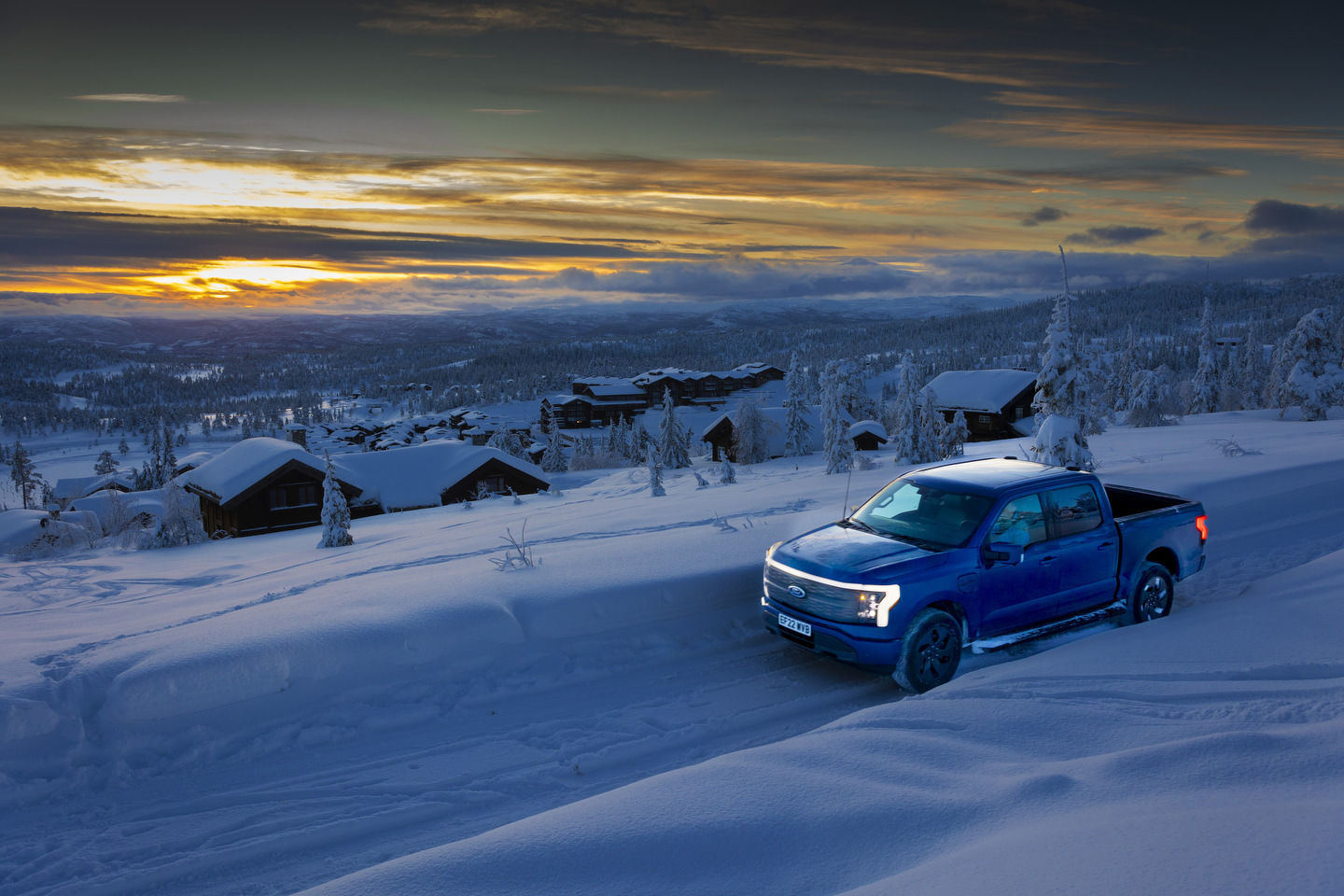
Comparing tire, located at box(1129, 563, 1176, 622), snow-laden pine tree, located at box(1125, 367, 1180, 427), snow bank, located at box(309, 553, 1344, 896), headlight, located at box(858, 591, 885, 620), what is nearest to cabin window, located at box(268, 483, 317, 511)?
headlight, located at box(858, 591, 885, 620)

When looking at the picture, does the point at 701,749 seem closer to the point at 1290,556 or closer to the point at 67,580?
the point at 1290,556

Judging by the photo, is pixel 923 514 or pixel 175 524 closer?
pixel 923 514

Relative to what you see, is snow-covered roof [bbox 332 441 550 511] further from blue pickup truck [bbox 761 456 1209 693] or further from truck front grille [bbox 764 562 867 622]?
truck front grille [bbox 764 562 867 622]

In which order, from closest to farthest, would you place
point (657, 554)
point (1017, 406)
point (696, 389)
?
point (657, 554) < point (1017, 406) < point (696, 389)

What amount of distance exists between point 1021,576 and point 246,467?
33.3 meters

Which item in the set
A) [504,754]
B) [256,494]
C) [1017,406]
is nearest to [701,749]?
[504,754]

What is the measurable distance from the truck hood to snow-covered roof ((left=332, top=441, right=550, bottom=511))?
102ft

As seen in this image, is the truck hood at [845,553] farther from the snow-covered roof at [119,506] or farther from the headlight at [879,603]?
the snow-covered roof at [119,506]

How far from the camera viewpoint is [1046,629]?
805 cm

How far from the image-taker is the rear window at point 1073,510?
8.25 meters

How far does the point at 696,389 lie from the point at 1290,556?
121m

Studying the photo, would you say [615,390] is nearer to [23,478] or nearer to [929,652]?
[23,478]

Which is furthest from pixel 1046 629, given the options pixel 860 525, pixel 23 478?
pixel 23 478

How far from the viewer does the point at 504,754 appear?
20.9ft
